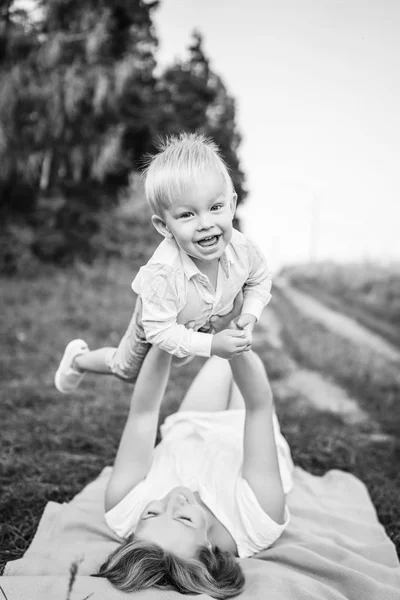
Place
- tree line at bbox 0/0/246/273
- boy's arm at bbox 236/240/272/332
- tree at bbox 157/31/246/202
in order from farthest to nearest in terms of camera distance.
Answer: tree at bbox 157/31/246/202 < tree line at bbox 0/0/246/273 < boy's arm at bbox 236/240/272/332

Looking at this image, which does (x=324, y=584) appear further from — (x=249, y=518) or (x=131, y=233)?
(x=131, y=233)

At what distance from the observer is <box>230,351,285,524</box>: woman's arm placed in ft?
7.77

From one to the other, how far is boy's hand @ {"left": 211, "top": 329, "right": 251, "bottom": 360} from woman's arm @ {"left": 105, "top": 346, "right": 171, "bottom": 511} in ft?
1.62

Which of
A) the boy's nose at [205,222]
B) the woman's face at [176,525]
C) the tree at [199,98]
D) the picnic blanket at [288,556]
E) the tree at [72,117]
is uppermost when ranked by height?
the tree at [199,98]

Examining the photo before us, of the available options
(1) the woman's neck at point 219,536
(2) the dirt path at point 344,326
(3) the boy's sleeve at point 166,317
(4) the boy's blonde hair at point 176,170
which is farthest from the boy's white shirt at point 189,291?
(2) the dirt path at point 344,326

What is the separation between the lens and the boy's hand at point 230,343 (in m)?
1.98

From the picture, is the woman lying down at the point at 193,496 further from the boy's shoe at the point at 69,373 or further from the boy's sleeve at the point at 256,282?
the boy's shoe at the point at 69,373

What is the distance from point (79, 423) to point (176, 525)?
2.13 metres

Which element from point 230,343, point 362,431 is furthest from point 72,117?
point 230,343

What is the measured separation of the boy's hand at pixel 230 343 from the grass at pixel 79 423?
56.1 inches

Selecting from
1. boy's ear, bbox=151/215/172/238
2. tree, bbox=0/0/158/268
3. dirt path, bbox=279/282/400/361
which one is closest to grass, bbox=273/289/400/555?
dirt path, bbox=279/282/400/361

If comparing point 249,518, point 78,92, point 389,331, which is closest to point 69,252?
point 78,92

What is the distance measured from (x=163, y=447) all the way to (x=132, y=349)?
25.9 inches

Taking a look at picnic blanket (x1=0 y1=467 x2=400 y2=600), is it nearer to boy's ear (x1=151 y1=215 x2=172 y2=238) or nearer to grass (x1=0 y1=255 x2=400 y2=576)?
grass (x1=0 y1=255 x2=400 y2=576)
